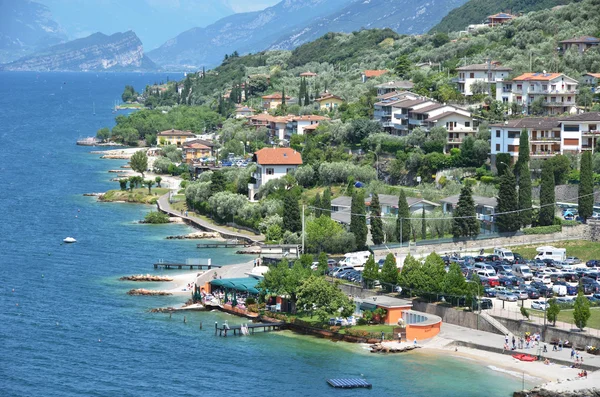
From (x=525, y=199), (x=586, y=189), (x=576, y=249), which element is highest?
(x=586, y=189)

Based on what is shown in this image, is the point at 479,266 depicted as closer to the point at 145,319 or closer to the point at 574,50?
the point at 145,319

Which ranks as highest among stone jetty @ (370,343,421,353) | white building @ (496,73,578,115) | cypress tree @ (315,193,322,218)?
white building @ (496,73,578,115)

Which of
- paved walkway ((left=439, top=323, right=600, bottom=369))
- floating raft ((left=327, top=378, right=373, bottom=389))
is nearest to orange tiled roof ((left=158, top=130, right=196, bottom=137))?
paved walkway ((left=439, top=323, right=600, bottom=369))

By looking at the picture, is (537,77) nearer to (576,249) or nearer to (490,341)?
(576,249)

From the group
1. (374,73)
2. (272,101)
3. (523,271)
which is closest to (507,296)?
(523,271)

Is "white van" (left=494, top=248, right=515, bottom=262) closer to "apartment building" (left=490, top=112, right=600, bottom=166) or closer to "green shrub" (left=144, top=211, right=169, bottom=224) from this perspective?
"apartment building" (left=490, top=112, right=600, bottom=166)

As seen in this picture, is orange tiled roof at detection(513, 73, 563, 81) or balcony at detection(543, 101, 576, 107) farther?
orange tiled roof at detection(513, 73, 563, 81)

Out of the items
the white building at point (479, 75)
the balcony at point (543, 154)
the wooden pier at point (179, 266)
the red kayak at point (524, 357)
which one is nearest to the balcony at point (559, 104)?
the white building at point (479, 75)
